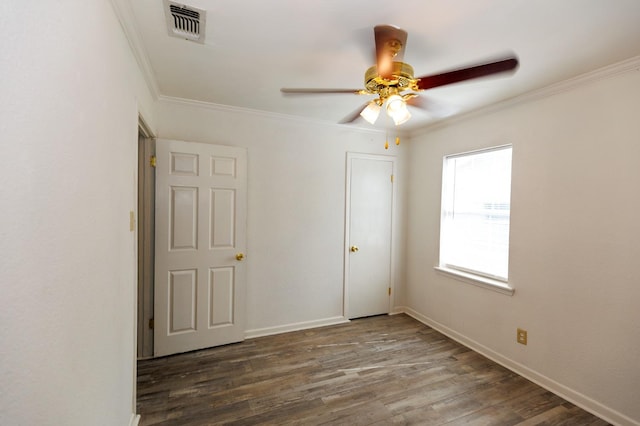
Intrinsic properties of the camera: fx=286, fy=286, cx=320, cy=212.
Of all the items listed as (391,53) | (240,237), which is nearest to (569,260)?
(391,53)

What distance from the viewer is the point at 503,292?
2764 mm

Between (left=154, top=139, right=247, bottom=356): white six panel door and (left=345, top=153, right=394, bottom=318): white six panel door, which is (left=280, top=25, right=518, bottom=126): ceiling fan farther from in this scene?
(left=345, top=153, right=394, bottom=318): white six panel door

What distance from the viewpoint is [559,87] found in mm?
2346

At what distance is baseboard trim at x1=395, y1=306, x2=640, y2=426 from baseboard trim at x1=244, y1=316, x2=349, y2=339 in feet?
4.09

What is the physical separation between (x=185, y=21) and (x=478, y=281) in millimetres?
3335

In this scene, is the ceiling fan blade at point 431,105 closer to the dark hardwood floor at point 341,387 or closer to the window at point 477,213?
the window at point 477,213

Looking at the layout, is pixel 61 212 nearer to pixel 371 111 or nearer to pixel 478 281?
pixel 371 111

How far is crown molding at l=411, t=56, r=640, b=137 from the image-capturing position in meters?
1.99

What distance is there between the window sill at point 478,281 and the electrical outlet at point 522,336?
0.33m

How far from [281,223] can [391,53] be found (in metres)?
2.18

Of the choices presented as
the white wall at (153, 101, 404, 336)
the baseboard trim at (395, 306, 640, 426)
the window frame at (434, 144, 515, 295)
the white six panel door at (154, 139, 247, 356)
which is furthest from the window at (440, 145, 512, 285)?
the white six panel door at (154, 139, 247, 356)

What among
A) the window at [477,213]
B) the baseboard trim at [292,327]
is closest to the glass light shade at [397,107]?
the window at [477,213]

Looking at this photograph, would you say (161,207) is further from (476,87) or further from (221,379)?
(476,87)

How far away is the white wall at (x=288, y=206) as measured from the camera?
3.12 metres
